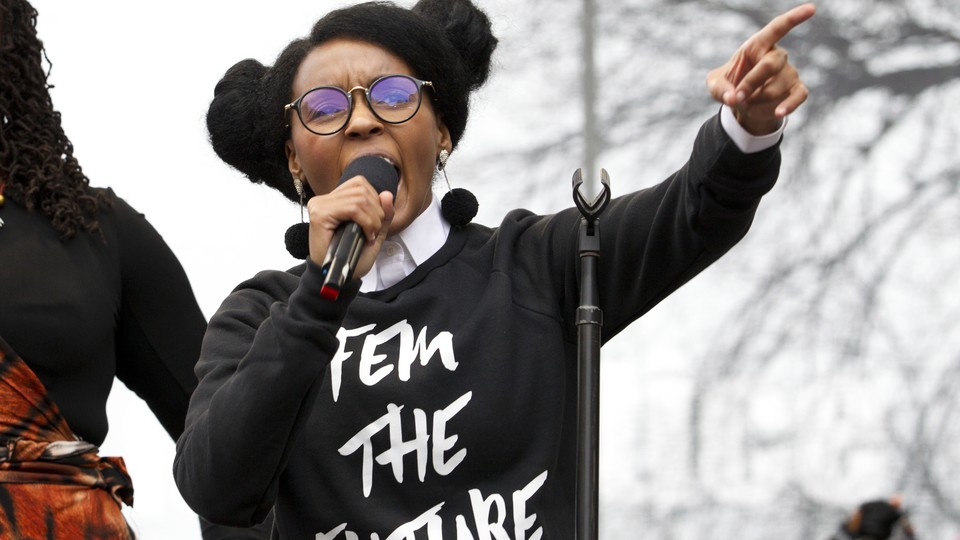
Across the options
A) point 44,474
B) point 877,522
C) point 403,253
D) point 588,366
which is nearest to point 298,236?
point 403,253

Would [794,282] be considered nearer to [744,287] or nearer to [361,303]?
[744,287]

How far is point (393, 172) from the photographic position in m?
2.03

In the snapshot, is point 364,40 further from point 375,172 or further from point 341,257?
point 341,257

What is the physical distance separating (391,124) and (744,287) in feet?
10.3

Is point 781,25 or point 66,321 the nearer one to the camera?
point 781,25

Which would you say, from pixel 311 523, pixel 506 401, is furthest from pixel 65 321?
pixel 506 401

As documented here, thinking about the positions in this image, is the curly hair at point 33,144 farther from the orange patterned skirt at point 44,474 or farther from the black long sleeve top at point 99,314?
the orange patterned skirt at point 44,474

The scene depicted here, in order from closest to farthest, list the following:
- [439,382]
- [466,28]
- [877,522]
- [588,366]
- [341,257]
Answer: [341,257]
[588,366]
[439,382]
[466,28]
[877,522]

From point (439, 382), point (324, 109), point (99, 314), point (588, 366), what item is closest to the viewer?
point (588, 366)

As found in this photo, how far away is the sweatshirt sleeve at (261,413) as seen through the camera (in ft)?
6.35

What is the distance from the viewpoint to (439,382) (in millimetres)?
2121

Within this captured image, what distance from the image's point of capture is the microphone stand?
1878mm

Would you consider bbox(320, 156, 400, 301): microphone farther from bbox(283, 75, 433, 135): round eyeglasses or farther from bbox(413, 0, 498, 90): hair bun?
bbox(413, 0, 498, 90): hair bun

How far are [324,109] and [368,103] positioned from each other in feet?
0.23
